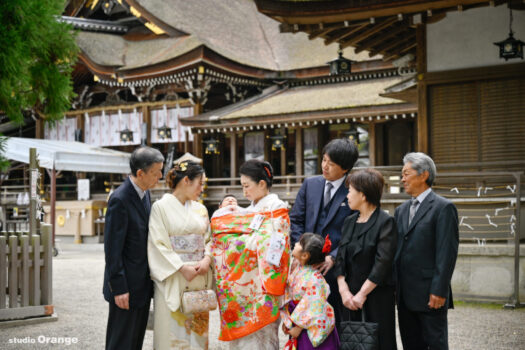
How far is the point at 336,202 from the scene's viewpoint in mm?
4172

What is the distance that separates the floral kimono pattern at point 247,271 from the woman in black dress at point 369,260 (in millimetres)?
429

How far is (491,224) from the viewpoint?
8281 millimetres

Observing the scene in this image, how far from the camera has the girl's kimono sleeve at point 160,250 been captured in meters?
3.95

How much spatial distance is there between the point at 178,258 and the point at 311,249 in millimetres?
915

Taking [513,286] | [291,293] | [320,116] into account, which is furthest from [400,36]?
[291,293]

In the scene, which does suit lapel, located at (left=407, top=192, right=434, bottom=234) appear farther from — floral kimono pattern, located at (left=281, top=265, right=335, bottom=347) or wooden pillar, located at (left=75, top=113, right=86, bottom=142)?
wooden pillar, located at (left=75, top=113, right=86, bottom=142)

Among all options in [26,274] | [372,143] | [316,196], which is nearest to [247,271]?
[316,196]

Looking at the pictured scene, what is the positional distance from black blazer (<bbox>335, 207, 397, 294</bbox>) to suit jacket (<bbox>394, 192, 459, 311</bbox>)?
0.61 feet

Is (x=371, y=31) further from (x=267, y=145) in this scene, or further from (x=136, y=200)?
(x=267, y=145)

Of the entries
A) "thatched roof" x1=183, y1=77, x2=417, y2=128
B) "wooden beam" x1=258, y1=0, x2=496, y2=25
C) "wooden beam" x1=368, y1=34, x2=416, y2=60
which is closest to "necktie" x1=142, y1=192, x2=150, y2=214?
"wooden beam" x1=258, y1=0, x2=496, y2=25

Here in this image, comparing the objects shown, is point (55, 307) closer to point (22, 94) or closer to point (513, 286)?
point (22, 94)

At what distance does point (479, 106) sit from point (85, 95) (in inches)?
717

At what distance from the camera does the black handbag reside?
3.57 m

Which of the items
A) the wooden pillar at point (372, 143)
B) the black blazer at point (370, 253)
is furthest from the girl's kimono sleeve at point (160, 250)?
the wooden pillar at point (372, 143)
